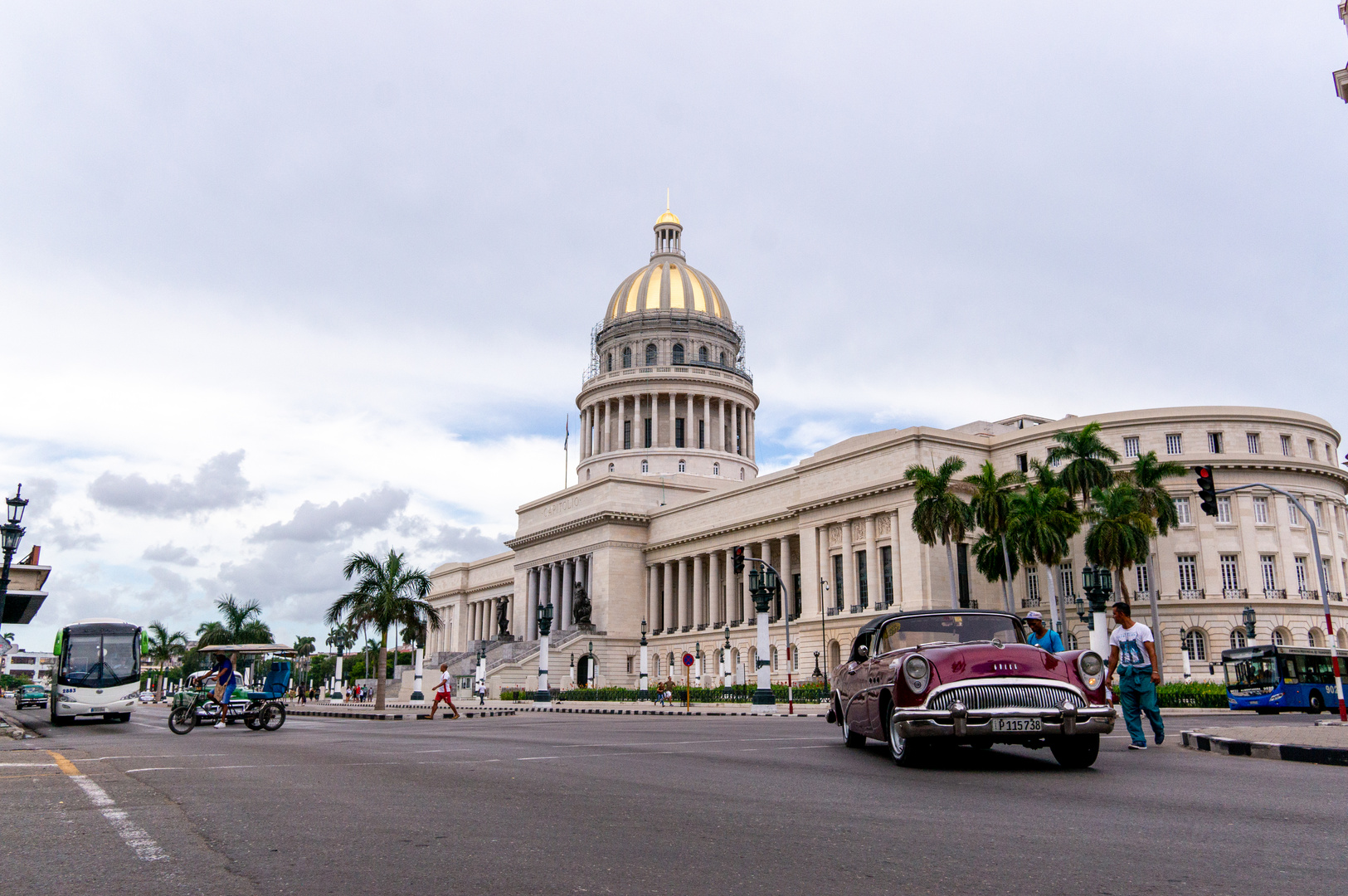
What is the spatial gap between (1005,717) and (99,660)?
1104 inches

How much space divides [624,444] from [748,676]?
1197 inches

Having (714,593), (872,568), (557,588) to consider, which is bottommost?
(714,593)

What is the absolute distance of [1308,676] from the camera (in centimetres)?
3519

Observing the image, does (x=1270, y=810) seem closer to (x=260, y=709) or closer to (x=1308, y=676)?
(x=260, y=709)

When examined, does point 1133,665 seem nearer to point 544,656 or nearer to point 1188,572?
point 544,656

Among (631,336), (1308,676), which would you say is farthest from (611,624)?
(1308,676)

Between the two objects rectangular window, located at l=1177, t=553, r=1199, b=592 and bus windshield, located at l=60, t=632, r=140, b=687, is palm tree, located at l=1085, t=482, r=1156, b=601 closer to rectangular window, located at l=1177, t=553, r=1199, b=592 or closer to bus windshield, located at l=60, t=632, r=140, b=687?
rectangular window, located at l=1177, t=553, r=1199, b=592

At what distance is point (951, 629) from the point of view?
40.1 ft

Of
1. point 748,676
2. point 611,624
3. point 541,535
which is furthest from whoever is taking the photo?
point 541,535

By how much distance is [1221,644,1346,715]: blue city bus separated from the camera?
34969 millimetres

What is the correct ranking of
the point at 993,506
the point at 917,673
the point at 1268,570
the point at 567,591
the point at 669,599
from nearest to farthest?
1. the point at 917,673
2. the point at 993,506
3. the point at 1268,570
4. the point at 669,599
5. the point at 567,591

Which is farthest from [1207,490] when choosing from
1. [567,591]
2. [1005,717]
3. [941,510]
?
[567,591]

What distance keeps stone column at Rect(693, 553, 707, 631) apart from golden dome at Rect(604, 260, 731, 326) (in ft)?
87.9

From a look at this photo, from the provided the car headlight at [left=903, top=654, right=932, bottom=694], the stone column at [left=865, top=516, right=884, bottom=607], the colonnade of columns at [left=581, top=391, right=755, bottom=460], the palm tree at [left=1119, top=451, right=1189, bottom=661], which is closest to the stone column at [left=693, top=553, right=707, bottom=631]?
the colonnade of columns at [left=581, top=391, right=755, bottom=460]
